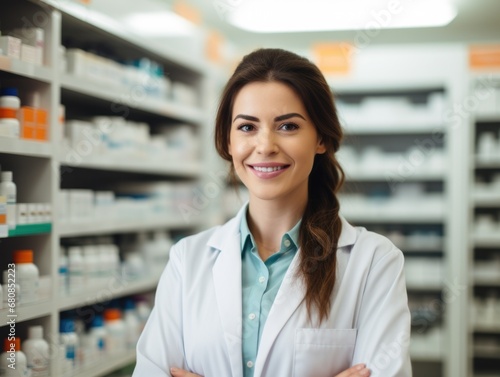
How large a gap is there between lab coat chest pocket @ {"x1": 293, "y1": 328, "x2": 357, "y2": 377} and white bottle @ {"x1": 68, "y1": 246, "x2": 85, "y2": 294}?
→ 140 centimetres

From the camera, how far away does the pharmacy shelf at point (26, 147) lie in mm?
2127

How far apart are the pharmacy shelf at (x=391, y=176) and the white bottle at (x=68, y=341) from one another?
9.80ft

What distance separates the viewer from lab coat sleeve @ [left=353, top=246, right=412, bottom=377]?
1686 millimetres

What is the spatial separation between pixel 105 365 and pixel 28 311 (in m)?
0.80

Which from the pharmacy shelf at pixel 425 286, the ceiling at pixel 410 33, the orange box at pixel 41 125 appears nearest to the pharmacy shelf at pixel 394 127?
the pharmacy shelf at pixel 425 286

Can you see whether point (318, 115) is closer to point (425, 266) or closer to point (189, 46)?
point (189, 46)

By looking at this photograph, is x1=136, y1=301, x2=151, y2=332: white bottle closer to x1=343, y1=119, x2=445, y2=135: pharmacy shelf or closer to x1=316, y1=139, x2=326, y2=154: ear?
x1=316, y1=139, x2=326, y2=154: ear

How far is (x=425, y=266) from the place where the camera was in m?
5.19

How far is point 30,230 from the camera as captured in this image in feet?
7.60

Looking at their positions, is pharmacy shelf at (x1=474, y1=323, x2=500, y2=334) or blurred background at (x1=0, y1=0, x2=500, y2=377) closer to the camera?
blurred background at (x1=0, y1=0, x2=500, y2=377)

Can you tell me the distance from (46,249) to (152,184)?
1.38 metres

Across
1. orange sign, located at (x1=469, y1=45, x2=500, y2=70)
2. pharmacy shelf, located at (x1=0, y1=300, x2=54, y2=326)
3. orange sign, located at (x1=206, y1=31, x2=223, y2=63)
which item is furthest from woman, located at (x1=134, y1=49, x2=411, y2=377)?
orange sign, located at (x1=469, y1=45, x2=500, y2=70)

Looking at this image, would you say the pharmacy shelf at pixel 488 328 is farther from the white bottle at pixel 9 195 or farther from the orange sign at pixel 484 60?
the white bottle at pixel 9 195

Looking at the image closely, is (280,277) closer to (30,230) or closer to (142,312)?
(30,230)
